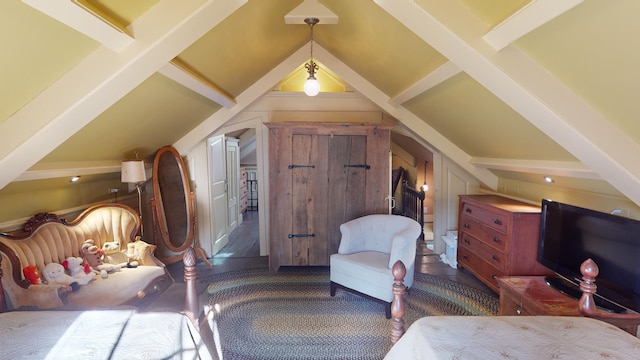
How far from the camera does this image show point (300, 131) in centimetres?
344

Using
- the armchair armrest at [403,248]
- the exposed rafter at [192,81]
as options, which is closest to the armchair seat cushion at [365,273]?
the armchair armrest at [403,248]

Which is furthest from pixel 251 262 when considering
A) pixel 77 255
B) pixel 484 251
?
pixel 484 251

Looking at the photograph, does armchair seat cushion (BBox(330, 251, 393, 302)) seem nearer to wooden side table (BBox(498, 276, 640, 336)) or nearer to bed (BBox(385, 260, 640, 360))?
wooden side table (BBox(498, 276, 640, 336))

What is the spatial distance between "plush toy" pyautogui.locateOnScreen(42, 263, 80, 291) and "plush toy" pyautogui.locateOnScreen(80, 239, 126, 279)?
0.24 metres

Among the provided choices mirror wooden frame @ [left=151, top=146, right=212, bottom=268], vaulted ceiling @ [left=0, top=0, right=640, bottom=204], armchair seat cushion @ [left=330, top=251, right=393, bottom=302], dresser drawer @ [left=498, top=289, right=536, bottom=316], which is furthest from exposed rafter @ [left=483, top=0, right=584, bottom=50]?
mirror wooden frame @ [left=151, top=146, right=212, bottom=268]

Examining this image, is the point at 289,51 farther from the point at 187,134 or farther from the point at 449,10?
the point at 449,10

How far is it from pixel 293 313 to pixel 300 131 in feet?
6.18

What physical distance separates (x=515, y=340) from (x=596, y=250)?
130cm

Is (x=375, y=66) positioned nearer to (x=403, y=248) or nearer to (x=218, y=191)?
(x=403, y=248)

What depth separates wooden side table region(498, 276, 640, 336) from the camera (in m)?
1.89

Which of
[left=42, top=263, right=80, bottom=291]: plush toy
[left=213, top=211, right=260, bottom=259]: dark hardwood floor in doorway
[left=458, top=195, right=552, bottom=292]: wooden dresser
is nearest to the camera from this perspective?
[left=42, top=263, right=80, bottom=291]: plush toy

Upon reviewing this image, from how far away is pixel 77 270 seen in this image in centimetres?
242

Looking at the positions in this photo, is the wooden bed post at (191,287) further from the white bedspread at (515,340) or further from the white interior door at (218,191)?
the white interior door at (218,191)

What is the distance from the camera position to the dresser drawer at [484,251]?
287cm
